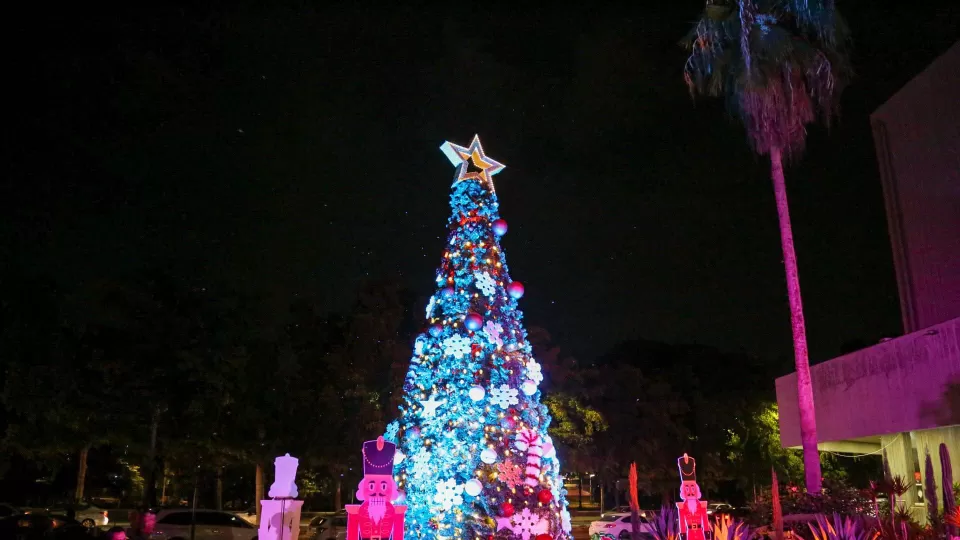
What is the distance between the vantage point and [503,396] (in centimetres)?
1455

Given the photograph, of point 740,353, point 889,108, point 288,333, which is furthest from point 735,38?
point 740,353

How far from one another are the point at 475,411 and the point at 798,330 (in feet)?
25.8

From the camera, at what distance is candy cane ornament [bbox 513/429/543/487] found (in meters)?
14.3

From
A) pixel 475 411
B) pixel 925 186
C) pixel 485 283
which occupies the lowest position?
pixel 475 411

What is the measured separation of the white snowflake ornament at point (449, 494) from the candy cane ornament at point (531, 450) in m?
1.30

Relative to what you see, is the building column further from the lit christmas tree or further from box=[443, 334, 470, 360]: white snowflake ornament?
box=[443, 334, 470, 360]: white snowflake ornament

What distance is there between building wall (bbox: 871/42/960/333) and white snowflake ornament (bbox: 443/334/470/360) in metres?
13.1

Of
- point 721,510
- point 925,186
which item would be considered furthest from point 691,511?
point 721,510

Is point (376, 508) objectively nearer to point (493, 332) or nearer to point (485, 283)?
point (493, 332)

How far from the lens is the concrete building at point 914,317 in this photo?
15.7 metres

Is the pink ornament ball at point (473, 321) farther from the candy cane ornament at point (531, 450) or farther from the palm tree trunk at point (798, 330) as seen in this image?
the palm tree trunk at point (798, 330)

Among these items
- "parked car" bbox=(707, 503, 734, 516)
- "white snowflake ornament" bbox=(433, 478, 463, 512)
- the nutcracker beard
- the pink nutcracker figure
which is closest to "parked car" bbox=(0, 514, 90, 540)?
"white snowflake ornament" bbox=(433, 478, 463, 512)

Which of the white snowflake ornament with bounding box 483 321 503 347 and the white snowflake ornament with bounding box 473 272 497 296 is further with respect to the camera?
the white snowflake ornament with bounding box 473 272 497 296

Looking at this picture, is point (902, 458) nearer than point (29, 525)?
No
